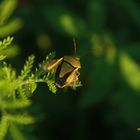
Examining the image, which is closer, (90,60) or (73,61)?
(73,61)

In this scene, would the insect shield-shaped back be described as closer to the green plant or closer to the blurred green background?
the green plant

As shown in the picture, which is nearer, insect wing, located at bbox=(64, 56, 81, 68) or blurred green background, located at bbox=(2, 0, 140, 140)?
insect wing, located at bbox=(64, 56, 81, 68)

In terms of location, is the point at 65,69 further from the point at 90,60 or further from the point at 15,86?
the point at 90,60

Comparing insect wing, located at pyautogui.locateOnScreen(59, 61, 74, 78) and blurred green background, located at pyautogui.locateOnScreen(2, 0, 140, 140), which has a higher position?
insect wing, located at pyautogui.locateOnScreen(59, 61, 74, 78)

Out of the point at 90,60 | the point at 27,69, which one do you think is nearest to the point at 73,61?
the point at 27,69

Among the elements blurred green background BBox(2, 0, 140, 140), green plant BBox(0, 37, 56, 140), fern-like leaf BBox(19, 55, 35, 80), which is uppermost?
fern-like leaf BBox(19, 55, 35, 80)

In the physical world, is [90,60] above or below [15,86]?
below

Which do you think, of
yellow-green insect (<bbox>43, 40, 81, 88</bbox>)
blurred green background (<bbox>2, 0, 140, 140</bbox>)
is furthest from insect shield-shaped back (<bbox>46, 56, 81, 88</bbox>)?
blurred green background (<bbox>2, 0, 140, 140</bbox>)
